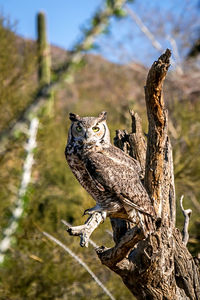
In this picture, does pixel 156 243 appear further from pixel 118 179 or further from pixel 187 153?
pixel 187 153

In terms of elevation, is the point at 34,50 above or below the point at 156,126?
above

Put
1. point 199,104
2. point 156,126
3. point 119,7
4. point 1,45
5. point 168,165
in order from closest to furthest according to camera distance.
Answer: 1. point 119,7
2. point 156,126
3. point 168,165
4. point 1,45
5. point 199,104

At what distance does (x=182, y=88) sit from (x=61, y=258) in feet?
23.0

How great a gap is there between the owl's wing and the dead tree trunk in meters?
0.10

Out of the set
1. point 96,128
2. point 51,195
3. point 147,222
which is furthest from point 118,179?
point 51,195

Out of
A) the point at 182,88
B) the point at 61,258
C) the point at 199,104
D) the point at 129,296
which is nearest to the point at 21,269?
the point at 61,258

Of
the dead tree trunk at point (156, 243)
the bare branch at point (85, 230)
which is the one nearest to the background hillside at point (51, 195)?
the dead tree trunk at point (156, 243)

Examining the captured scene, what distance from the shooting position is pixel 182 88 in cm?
1158

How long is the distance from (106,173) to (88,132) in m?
Result: 0.36

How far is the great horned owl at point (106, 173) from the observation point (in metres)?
2.56

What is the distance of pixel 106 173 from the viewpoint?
2.68 m

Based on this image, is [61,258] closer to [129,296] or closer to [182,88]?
[129,296]

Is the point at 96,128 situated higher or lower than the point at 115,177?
higher

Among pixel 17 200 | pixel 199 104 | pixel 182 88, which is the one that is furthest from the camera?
pixel 182 88
